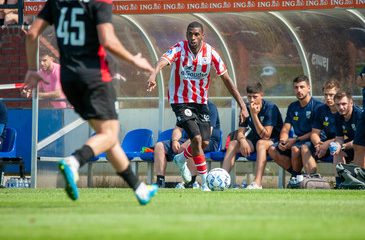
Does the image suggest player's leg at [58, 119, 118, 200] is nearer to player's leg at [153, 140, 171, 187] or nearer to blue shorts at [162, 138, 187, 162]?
player's leg at [153, 140, 171, 187]

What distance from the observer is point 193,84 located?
15578 mm

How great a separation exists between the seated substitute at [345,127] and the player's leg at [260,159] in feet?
3.74

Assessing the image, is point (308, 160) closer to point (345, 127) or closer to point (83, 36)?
point (345, 127)

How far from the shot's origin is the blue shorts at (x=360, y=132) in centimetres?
1489

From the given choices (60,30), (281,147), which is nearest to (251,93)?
(281,147)

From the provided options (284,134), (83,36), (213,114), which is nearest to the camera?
(83,36)

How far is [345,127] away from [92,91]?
24.7 ft

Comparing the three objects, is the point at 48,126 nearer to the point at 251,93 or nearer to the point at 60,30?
the point at 251,93

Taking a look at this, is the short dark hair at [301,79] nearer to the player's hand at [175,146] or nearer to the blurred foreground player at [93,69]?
the player's hand at [175,146]

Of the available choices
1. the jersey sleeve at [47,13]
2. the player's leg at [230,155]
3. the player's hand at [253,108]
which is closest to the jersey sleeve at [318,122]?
the player's hand at [253,108]

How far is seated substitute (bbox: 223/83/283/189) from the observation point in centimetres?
1678

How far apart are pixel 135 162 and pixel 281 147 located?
9.55 feet

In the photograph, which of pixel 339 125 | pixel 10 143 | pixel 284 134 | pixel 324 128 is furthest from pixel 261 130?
pixel 10 143

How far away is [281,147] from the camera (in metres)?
16.5
